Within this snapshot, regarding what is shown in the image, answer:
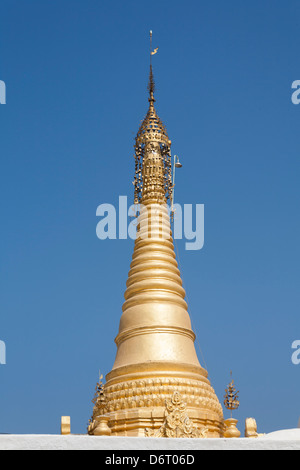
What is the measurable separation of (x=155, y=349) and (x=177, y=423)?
3.78 metres

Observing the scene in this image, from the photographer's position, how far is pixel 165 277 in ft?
73.8

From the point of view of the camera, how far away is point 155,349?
20172mm

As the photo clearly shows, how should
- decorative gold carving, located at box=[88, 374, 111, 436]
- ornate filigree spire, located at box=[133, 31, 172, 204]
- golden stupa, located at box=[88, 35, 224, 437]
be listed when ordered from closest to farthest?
decorative gold carving, located at box=[88, 374, 111, 436], golden stupa, located at box=[88, 35, 224, 437], ornate filigree spire, located at box=[133, 31, 172, 204]

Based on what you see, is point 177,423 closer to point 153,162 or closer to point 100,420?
point 100,420

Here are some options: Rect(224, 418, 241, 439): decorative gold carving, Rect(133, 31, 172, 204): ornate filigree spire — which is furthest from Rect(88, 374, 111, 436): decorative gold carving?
Rect(133, 31, 172, 204): ornate filigree spire

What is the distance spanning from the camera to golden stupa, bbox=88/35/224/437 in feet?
58.9

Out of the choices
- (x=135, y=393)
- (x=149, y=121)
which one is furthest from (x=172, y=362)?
(x=149, y=121)

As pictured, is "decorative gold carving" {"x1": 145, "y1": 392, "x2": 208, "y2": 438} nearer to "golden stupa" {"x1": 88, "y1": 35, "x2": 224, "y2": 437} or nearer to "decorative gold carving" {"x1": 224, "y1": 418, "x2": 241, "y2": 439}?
"golden stupa" {"x1": 88, "y1": 35, "x2": 224, "y2": 437}

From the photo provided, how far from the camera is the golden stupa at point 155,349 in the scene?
17938 mm

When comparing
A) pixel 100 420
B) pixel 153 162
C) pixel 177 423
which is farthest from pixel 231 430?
→ pixel 153 162
